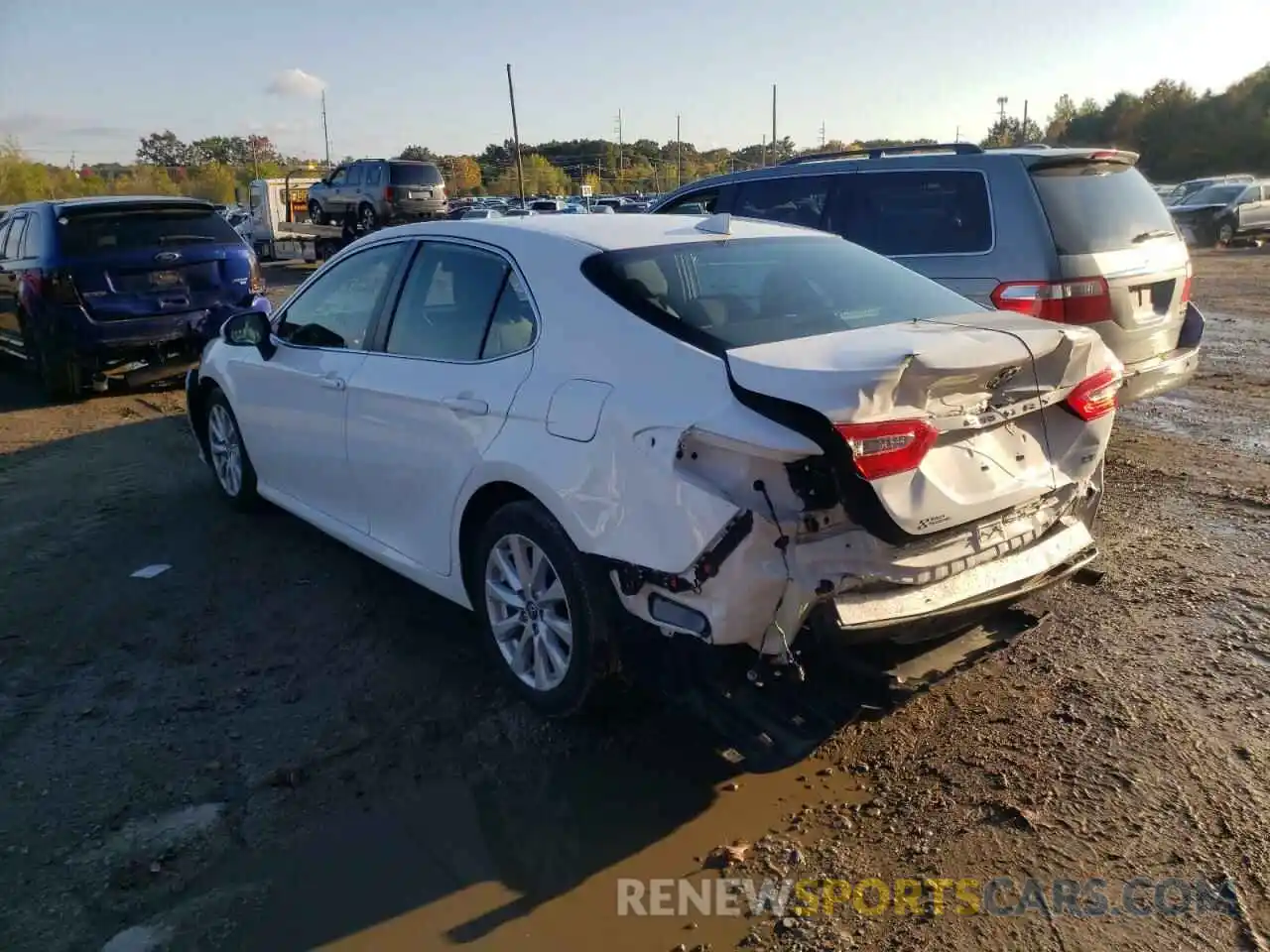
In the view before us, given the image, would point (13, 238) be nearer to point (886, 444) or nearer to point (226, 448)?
point (226, 448)

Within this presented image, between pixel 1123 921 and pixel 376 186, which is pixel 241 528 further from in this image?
pixel 376 186

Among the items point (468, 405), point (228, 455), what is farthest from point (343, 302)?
point (228, 455)

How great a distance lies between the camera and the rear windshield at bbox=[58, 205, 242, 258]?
901 centimetres

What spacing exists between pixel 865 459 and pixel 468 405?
155cm

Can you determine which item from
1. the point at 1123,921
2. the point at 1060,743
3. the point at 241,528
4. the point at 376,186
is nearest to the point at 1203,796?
the point at 1060,743

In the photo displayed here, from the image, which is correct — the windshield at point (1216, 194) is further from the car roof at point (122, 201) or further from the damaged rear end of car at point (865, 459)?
the damaged rear end of car at point (865, 459)

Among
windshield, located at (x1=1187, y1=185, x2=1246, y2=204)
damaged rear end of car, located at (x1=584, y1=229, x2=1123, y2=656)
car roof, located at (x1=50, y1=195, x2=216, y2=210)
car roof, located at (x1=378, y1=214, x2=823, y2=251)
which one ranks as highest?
windshield, located at (x1=1187, y1=185, x2=1246, y2=204)

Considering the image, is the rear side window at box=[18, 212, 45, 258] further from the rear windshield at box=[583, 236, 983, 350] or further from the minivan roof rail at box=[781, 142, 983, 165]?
the rear windshield at box=[583, 236, 983, 350]

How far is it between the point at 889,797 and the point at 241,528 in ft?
13.3

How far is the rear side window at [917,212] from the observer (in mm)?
6129

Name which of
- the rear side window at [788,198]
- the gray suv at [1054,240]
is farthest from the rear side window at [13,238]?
the gray suv at [1054,240]

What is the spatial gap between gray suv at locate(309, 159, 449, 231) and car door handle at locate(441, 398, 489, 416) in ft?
79.0

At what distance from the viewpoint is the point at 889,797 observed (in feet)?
10.2

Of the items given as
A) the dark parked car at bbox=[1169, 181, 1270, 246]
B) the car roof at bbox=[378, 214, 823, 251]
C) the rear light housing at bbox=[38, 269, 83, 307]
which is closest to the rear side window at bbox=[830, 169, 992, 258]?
the car roof at bbox=[378, 214, 823, 251]
